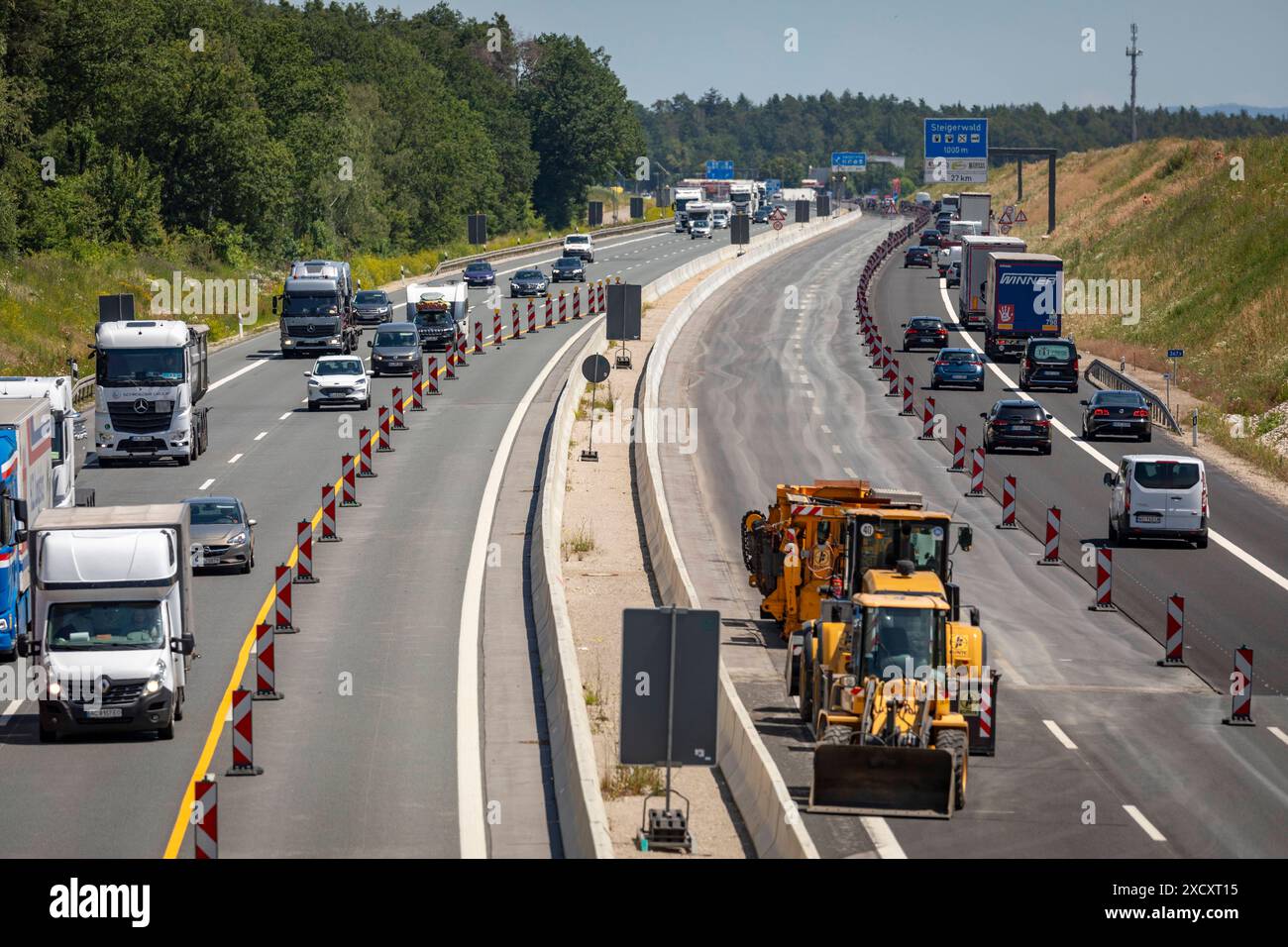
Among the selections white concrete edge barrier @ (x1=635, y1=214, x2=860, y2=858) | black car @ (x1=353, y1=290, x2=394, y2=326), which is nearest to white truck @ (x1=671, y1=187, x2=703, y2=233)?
black car @ (x1=353, y1=290, x2=394, y2=326)

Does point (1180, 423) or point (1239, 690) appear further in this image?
point (1180, 423)

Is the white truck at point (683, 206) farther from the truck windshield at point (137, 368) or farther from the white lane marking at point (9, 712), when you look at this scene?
the white lane marking at point (9, 712)

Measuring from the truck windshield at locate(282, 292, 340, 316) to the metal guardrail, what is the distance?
27.1 meters

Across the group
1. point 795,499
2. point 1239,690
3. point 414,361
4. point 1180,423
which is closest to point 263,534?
point 795,499

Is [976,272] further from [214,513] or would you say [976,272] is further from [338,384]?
[214,513]

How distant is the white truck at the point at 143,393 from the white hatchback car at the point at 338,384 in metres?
8.88

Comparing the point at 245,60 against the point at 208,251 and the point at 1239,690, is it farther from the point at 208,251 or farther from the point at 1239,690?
the point at 1239,690

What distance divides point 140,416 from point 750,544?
17772mm

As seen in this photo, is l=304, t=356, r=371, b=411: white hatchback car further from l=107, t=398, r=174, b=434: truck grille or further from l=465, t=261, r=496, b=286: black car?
l=465, t=261, r=496, b=286: black car

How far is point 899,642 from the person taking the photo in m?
22.5

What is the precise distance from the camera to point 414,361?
205 ft

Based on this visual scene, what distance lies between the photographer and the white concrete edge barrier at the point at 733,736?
Result: 18219 millimetres

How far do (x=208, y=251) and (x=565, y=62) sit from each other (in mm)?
93424

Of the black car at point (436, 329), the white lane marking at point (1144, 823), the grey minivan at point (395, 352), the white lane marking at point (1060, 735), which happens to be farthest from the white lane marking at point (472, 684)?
the black car at point (436, 329)
